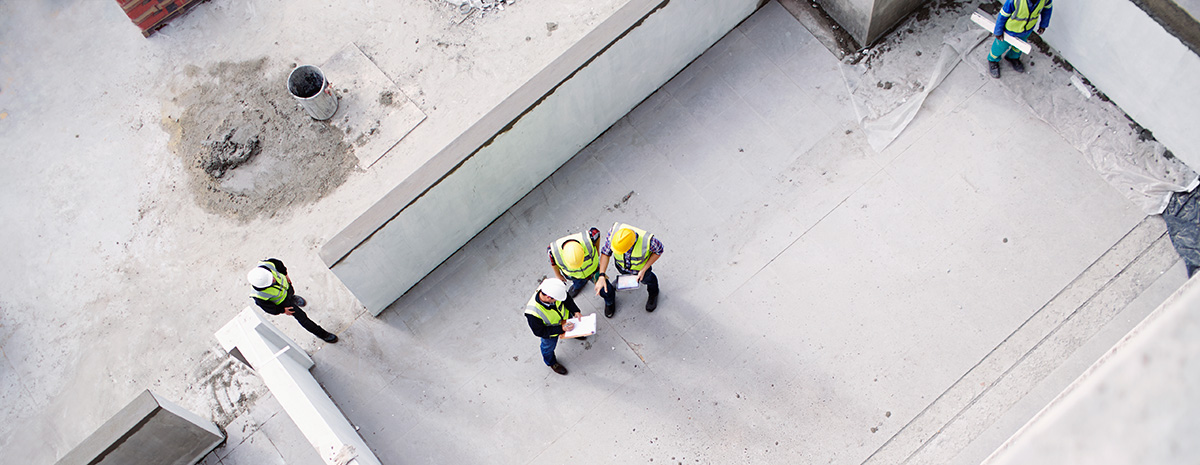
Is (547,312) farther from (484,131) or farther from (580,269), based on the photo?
(484,131)

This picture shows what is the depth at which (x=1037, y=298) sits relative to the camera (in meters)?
7.44

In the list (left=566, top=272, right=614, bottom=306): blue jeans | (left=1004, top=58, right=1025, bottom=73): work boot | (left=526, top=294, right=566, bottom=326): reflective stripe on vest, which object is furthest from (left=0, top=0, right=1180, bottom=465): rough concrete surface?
(left=526, top=294, right=566, bottom=326): reflective stripe on vest

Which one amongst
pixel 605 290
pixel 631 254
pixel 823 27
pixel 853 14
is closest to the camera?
pixel 631 254

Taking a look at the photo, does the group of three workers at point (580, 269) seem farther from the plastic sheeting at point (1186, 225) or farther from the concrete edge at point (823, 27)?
the plastic sheeting at point (1186, 225)

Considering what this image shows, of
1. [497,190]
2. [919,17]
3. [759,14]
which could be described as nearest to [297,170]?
[497,190]

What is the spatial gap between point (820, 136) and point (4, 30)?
9.47 meters

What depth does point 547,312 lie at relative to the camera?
6.50 m

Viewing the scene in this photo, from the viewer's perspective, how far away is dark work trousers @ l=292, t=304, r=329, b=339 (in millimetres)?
7227

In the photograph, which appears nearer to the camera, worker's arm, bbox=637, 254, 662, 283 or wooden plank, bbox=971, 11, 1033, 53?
worker's arm, bbox=637, 254, 662, 283

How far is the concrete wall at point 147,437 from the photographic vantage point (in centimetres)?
644

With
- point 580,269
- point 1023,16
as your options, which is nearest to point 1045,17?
point 1023,16

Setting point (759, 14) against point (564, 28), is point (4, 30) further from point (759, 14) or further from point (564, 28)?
point (759, 14)

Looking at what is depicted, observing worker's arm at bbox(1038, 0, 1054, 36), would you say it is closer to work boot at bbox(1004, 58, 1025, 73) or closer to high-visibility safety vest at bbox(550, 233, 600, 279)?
work boot at bbox(1004, 58, 1025, 73)

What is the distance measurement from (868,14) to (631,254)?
3.65 meters
